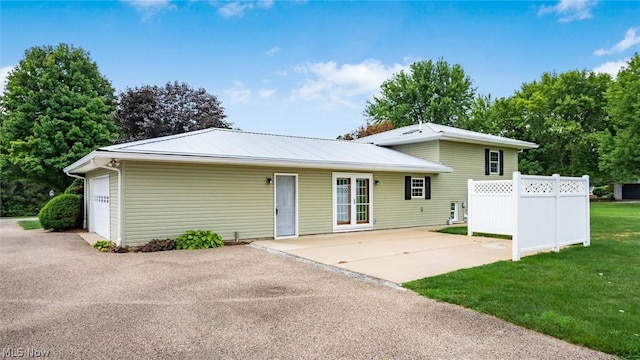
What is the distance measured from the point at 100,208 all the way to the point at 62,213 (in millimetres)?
3169

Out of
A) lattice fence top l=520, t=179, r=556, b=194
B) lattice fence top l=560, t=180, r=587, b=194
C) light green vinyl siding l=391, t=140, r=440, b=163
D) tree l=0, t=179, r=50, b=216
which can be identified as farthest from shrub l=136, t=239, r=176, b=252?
tree l=0, t=179, r=50, b=216

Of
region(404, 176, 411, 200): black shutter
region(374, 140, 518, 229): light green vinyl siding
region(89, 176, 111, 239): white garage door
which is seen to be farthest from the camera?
region(404, 176, 411, 200): black shutter

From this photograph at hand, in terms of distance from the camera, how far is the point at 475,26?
15.9 metres

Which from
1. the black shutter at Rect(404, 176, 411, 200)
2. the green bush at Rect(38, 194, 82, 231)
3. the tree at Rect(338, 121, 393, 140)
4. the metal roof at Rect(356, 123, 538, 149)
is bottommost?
the green bush at Rect(38, 194, 82, 231)

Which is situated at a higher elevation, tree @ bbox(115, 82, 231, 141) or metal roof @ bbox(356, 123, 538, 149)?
tree @ bbox(115, 82, 231, 141)

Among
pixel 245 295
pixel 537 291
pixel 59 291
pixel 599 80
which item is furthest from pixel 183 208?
pixel 599 80

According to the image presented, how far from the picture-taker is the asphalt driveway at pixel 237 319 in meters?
3.39

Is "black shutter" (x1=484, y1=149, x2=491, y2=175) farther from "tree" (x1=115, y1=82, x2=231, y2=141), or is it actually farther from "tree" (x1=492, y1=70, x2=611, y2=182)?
"tree" (x1=115, y1=82, x2=231, y2=141)

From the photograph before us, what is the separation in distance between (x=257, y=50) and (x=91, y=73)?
1343cm

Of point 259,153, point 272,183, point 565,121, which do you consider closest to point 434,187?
point 272,183

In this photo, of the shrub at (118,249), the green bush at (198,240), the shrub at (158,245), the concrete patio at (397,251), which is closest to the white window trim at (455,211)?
the concrete patio at (397,251)

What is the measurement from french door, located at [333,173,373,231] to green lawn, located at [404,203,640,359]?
583 centimetres

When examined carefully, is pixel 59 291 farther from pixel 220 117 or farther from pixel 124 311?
pixel 220 117

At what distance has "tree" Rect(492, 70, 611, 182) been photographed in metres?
31.0
